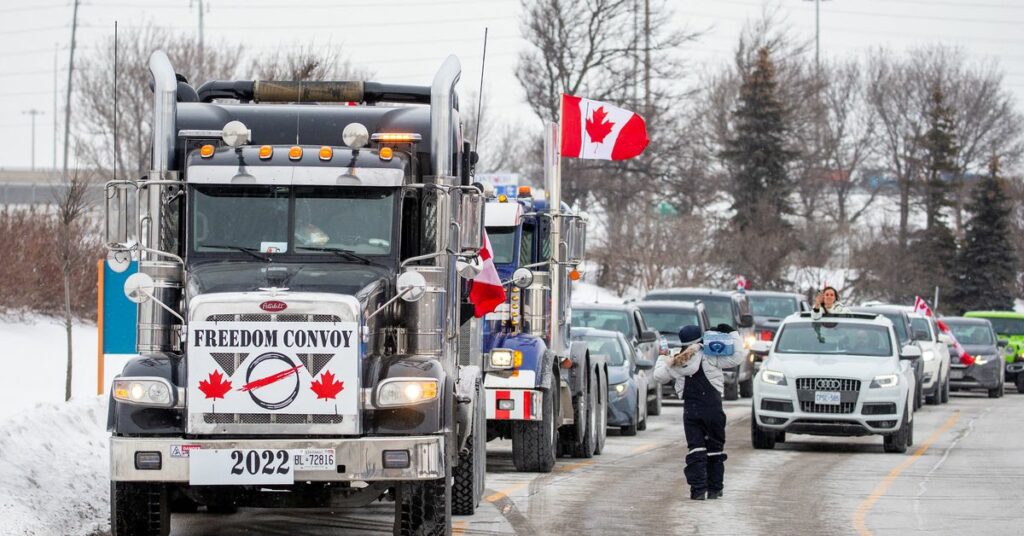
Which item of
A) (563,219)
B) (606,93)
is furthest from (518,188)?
(606,93)

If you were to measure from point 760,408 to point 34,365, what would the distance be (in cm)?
1175

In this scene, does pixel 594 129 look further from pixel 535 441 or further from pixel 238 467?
pixel 238 467

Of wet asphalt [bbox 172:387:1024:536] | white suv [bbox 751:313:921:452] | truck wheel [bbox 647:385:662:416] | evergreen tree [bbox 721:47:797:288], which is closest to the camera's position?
wet asphalt [bbox 172:387:1024:536]

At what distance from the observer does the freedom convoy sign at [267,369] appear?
10555 mm

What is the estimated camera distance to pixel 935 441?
24297 millimetres

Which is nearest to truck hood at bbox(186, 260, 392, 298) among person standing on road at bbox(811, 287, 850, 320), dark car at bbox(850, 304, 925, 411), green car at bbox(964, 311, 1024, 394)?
person standing on road at bbox(811, 287, 850, 320)

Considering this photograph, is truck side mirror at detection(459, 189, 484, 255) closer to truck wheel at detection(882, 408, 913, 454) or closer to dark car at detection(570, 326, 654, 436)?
truck wheel at detection(882, 408, 913, 454)

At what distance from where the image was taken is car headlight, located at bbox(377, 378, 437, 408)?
10.7m

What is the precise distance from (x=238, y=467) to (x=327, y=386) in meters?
0.74

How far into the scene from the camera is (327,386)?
10.6 metres

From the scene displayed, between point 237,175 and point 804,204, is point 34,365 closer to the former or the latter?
point 237,175

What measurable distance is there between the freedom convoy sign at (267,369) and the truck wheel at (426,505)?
0.80m

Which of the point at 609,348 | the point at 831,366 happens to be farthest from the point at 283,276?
the point at 609,348

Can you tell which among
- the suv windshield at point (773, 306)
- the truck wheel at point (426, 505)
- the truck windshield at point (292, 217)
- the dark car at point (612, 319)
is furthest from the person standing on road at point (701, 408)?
the suv windshield at point (773, 306)
